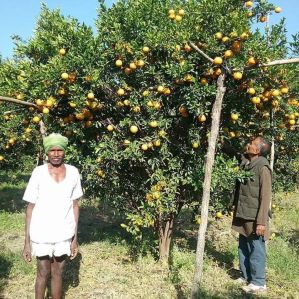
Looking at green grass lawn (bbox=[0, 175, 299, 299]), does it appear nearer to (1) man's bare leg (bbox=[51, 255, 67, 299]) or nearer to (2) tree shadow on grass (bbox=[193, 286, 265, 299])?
(2) tree shadow on grass (bbox=[193, 286, 265, 299])

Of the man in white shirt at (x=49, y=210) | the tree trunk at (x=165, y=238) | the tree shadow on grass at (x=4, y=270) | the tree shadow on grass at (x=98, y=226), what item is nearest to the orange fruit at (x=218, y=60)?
the man in white shirt at (x=49, y=210)

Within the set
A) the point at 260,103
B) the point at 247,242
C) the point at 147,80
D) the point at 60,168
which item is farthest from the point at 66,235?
the point at 260,103

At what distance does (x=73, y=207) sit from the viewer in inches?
163

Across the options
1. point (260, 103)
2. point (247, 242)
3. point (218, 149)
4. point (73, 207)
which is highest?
point (260, 103)

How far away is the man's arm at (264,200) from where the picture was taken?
4.76m

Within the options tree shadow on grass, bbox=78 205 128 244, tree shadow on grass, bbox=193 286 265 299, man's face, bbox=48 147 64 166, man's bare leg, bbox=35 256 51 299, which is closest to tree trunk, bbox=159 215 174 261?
tree shadow on grass, bbox=193 286 265 299

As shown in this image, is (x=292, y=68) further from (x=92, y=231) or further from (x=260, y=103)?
(x=92, y=231)

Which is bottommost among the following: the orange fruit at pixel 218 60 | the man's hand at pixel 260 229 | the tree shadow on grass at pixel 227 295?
the tree shadow on grass at pixel 227 295

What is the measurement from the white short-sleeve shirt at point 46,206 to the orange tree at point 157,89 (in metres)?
1.18

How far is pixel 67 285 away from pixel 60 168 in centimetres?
199

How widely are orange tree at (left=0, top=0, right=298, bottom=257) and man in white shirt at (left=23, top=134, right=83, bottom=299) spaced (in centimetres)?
108

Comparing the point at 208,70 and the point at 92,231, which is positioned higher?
the point at 208,70

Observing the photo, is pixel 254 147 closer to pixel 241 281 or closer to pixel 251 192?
pixel 251 192

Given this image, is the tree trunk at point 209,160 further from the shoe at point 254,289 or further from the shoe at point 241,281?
the shoe at point 241,281
